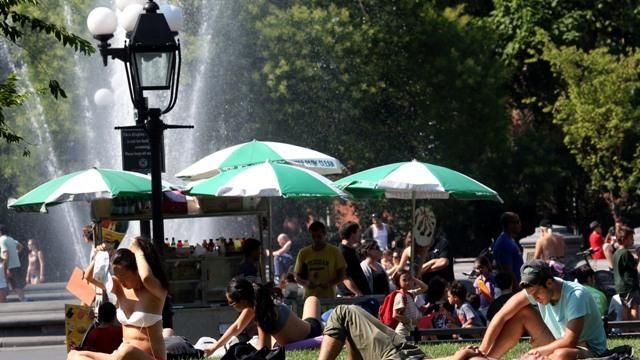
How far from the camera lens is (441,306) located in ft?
54.5

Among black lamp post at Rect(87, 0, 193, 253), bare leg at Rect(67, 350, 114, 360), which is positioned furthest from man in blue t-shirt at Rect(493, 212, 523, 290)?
bare leg at Rect(67, 350, 114, 360)

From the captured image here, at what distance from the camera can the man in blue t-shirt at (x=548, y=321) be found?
440 inches

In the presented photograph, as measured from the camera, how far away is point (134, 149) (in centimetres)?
1994

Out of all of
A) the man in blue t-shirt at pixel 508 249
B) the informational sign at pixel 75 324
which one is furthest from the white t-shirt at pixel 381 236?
the informational sign at pixel 75 324

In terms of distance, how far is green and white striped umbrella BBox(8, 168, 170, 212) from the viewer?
16500 millimetres

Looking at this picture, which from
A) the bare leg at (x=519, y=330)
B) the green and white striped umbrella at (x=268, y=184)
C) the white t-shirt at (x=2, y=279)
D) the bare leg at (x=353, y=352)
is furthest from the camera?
the white t-shirt at (x=2, y=279)

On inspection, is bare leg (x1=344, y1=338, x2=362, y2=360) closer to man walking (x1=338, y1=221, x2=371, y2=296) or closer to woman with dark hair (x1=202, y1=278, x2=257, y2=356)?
woman with dark hair (x1=202, y1=278, x2=257, y2=356)

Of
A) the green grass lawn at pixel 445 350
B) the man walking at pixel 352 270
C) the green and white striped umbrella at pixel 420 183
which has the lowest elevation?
the green grass lawn at pixel 445 350

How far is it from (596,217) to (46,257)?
20.6m

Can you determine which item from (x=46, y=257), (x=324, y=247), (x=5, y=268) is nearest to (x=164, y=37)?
(x=324, y=247)

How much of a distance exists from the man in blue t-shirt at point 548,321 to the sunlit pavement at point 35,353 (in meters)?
6.55

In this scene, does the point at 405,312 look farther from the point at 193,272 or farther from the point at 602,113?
the point at 602,113

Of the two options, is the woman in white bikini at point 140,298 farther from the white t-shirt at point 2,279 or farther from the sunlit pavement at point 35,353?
the white t-shirt at point 2,279

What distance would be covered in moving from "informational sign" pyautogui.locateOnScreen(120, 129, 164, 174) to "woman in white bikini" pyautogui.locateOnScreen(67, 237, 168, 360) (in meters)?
8.47
